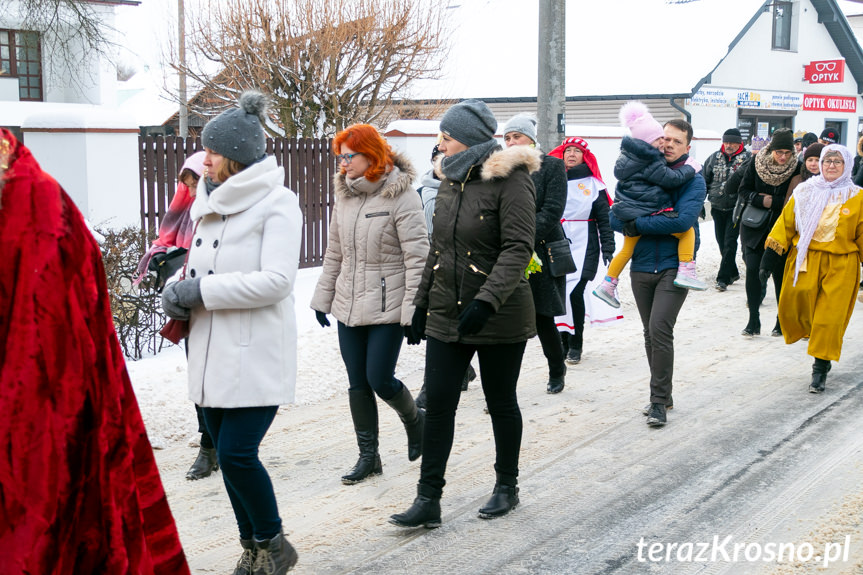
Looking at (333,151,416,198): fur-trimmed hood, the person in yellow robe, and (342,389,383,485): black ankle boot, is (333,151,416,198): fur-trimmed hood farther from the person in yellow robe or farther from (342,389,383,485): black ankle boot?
the person in yellow robe

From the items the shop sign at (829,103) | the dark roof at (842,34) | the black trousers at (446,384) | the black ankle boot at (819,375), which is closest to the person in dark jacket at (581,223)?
the black ankle boot at (819,375)

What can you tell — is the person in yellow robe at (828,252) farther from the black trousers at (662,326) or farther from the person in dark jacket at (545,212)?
the person in dark jacket at (545,212)

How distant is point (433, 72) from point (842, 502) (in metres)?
14.6

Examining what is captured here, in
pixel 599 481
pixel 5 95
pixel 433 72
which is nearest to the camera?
pixel 599 481

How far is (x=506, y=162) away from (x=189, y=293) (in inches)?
62.9

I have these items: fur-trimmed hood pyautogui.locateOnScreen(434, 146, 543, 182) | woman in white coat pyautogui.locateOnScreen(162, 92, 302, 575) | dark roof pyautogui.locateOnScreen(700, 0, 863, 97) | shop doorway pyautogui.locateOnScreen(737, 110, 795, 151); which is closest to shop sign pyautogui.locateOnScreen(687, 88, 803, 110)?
shop doorway pyautogui.locateOnScreen(737, 110, 795, 151)

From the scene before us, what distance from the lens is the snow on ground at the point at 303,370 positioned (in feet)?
20.5

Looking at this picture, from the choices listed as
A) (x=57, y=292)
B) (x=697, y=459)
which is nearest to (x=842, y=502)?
(x=697, y=459)

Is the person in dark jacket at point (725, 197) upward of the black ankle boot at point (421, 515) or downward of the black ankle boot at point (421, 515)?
upward

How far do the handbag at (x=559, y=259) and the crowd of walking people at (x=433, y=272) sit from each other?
1 centimetres

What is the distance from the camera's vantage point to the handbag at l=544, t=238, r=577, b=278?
22.1 ft

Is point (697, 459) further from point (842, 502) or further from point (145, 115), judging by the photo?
point (145, 115)

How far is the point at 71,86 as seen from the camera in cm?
3091

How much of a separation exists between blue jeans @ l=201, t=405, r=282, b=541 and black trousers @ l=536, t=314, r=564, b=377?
348 cm
